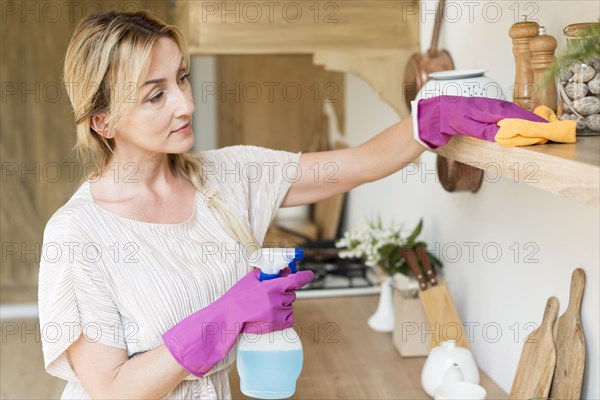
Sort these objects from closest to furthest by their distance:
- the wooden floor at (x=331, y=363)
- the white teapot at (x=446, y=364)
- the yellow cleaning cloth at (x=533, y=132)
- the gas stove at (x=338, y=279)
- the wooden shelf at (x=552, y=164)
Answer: the wooden shelf at (x=552, y=164) < the yellow cleaning cloth at (x=533, y=132) < the white teapot at (x=446, y=364) < the wooden floor at (x=331, y=363) < the gas stove at (x=338, y=279)

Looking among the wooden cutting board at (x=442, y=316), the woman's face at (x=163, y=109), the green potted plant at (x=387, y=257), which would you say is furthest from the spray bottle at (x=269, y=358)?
the green potted plant at (x=387, y=257)

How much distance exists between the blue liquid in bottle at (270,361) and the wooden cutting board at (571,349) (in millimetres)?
432

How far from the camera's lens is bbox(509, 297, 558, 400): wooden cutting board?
129cm

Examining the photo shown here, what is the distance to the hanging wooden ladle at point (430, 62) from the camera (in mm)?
1814

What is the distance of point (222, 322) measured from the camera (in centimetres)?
121

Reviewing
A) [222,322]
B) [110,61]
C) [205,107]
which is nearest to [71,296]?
[222,322]

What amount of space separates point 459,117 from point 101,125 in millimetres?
597

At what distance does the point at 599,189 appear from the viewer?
2.52 ft

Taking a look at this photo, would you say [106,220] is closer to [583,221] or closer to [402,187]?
[583,221]

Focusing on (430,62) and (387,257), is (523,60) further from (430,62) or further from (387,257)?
(387,257)

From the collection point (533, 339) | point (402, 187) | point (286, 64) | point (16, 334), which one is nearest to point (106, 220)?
point (533, 339)

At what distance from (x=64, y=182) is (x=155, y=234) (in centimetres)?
134

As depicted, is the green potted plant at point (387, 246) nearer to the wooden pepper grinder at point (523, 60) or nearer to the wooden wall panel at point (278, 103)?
the wooden pepper grinder at point (523, 60)

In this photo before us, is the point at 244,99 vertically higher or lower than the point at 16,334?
higher
